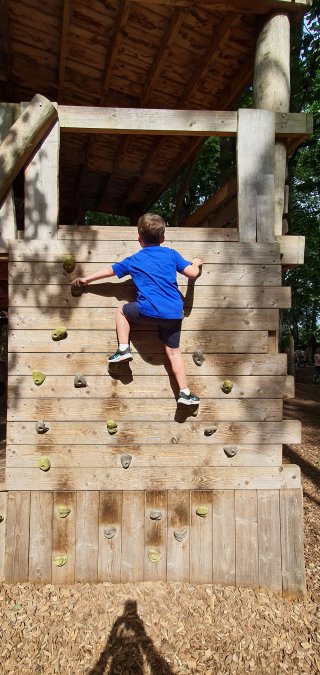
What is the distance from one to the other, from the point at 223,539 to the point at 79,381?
5.46 ft

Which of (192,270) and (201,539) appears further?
(201,539)

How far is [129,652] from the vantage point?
293 cm

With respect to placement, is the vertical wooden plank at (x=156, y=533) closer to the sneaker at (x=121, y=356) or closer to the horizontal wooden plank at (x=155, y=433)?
the horizontal wooden plank at (x=155, y=433)

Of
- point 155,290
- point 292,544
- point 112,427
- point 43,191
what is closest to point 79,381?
point 112,427

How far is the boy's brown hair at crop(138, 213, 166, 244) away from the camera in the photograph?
3.22 metres

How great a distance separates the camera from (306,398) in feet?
42.4

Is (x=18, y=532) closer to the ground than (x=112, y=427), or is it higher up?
closer to the ground

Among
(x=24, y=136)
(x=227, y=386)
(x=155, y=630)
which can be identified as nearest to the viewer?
(x=155, y=630)

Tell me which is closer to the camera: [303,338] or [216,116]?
[216,116]

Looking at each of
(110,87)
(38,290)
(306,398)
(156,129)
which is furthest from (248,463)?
(306,398)

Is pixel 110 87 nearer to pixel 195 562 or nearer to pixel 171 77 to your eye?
pixel 171 77

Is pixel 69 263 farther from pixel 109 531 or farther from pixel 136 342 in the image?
pixel 109 531

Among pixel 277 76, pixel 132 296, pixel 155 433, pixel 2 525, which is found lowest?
pixel 2 525

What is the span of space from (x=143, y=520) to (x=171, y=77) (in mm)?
4785
